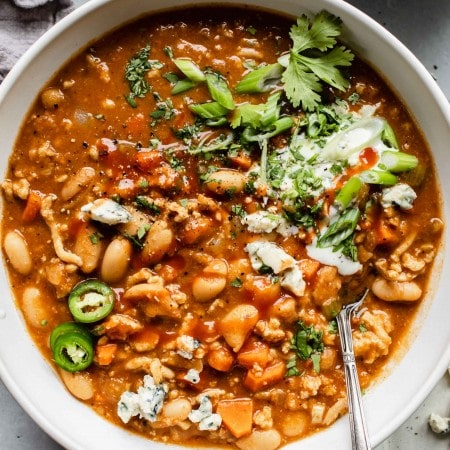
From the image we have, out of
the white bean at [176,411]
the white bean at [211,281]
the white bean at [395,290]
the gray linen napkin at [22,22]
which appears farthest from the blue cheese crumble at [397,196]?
the gray linen napkin at [22,22]

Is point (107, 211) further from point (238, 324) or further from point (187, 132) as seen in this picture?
point (238, 324)

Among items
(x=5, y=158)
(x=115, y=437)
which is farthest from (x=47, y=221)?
(x=115, y=437)

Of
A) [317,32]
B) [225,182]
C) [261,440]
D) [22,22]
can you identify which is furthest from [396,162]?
[22,22]

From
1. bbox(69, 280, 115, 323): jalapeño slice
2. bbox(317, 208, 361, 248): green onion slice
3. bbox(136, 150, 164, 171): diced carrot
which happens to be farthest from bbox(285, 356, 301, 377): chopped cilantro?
bbox(136, 150, 164, 171): diced carrot

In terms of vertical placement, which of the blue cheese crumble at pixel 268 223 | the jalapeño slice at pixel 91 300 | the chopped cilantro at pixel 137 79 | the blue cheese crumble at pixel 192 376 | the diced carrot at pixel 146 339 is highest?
the chopped cilantro at pixel 137 79

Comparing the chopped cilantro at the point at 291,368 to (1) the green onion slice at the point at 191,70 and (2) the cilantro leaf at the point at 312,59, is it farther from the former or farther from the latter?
(1) the green onion slice at the point at 191,70

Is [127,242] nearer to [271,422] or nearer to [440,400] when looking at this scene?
[271,422]
